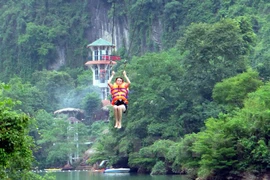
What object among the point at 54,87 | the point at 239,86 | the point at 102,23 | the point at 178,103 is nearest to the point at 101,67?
the point at 54,87

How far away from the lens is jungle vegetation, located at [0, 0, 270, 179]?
151ft

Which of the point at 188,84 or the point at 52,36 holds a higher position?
the point at 52,36

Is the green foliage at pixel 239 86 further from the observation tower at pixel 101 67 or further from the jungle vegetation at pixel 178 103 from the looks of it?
the observation tower at pixel 101 67

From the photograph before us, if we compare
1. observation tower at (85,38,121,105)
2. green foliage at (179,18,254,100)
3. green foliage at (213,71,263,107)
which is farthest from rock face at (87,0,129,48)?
green foliage at (213,71,263,107)

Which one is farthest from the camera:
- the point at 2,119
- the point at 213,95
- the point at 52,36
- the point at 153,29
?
the point at 52,36

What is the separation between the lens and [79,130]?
266 ft

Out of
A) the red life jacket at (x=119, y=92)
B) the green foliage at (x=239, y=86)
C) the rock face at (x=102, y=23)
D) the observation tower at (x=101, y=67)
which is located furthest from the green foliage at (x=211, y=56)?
the rock face at (x=102, y=23)

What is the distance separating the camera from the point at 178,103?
6266 centimetres

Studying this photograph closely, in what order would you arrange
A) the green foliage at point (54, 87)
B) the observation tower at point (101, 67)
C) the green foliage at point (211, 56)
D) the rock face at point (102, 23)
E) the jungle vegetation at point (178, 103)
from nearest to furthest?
1. the jungle vegetation at point (178, 103)
2. the green foliage at point (211, 56)
3. the green foliage at point (54, 87)
4. the observation tower at point (101, 67)
5. the rock face at point (102, 23)

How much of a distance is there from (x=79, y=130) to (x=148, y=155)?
21.7 metres

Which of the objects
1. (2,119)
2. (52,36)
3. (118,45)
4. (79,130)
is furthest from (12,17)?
(2,119)

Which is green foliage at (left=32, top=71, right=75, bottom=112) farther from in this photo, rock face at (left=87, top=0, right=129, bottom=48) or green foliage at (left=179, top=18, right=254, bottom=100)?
green foliage at (left=179, top=18, right=254, bottom=100)

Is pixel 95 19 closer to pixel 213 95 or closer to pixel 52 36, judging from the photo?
pixel 52 36

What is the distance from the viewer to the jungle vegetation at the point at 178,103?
45.9 m
